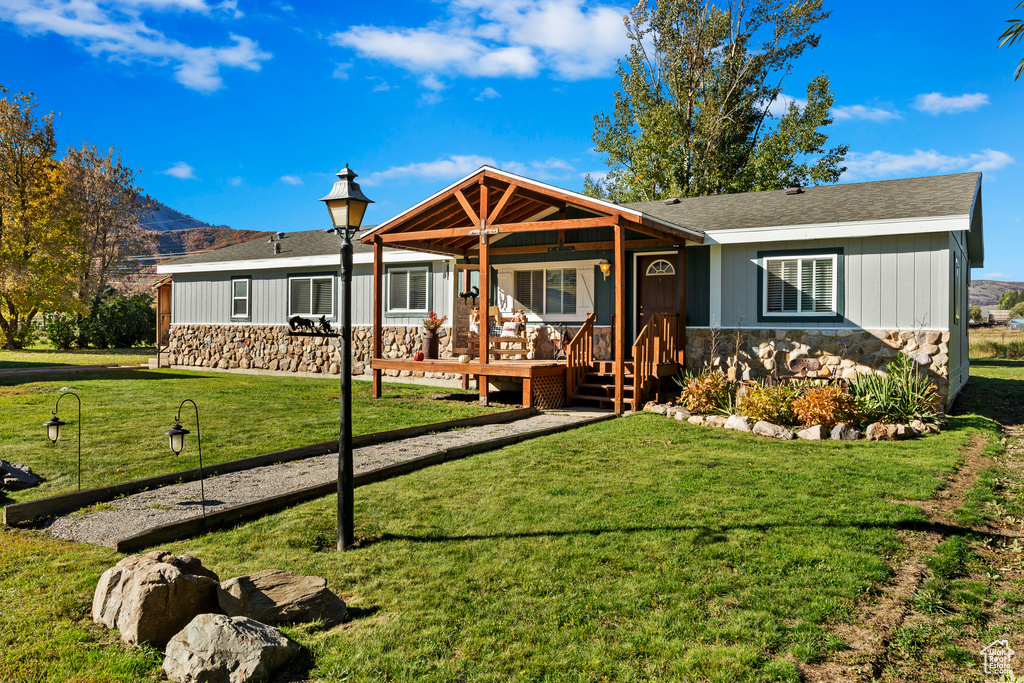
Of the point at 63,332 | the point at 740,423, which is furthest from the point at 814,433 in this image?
the point at 63,332

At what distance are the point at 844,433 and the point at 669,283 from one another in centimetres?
524

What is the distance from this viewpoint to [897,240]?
10750 millimetres

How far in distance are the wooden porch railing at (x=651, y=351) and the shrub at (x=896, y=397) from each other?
2.98m

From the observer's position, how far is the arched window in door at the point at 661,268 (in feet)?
42.6

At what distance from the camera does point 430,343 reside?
43.2ft

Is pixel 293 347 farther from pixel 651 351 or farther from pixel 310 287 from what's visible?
pixel 651 351

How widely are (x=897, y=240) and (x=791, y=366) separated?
2.62m

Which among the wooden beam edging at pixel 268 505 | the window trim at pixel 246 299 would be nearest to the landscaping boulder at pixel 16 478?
the wooden beam edging at pixel 268 505

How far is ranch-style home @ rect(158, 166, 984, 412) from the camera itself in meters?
10.7

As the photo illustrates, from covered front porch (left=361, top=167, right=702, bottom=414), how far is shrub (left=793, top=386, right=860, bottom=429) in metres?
2.55

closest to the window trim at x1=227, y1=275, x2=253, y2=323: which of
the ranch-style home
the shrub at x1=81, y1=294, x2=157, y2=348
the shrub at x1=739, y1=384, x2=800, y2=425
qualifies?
the ranch-style home

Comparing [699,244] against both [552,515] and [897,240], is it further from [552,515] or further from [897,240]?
[552,515]

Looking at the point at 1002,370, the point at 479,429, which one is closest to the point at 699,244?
the point at 479,429

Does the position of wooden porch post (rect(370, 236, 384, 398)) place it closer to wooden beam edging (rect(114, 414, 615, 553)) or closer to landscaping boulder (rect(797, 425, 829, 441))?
wooden beam edging (rect(114, 414, 615, 553))
